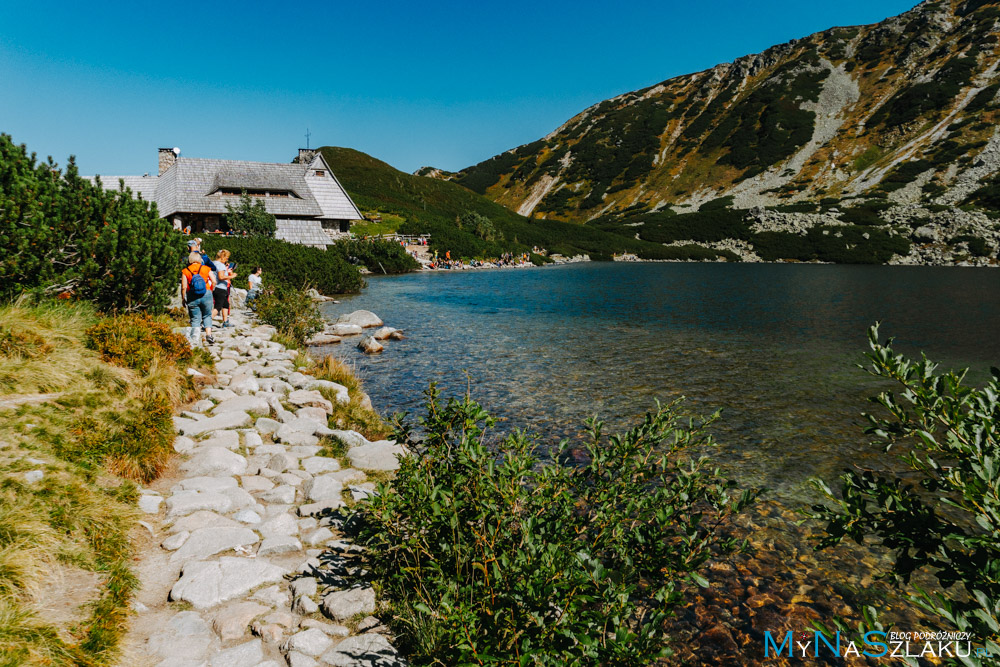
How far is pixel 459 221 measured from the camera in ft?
270

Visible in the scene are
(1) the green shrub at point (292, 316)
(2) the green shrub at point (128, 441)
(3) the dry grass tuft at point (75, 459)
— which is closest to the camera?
(3) the dry grass tuft at point (75, 459)

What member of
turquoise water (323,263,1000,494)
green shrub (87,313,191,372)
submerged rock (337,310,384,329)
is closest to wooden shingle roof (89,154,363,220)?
turquoise water (323,263,1000,494)

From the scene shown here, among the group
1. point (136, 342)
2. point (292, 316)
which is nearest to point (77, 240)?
point (136, 342)

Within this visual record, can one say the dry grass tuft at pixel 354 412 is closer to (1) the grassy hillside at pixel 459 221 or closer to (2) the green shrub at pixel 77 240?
(2) the green shrub at pixel 77 240

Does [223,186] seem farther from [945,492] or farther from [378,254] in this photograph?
[945,492]

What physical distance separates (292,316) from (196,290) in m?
6.21

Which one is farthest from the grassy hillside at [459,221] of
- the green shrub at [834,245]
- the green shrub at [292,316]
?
the green shrub at [292,316]

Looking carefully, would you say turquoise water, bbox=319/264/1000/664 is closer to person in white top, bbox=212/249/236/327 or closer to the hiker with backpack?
person in white top, bbox=212/249/236/327

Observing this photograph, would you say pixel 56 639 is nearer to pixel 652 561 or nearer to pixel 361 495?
pixel 361 495

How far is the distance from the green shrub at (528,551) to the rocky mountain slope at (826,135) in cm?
11833

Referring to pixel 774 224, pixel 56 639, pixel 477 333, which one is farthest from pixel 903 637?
pixel 774 224

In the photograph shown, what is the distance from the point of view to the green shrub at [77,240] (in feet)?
28.7

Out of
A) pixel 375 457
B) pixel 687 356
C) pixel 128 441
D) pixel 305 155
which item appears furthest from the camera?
pixel 305 155

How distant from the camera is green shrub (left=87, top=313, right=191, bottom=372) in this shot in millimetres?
8406
